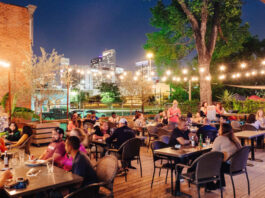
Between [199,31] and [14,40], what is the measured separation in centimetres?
1175

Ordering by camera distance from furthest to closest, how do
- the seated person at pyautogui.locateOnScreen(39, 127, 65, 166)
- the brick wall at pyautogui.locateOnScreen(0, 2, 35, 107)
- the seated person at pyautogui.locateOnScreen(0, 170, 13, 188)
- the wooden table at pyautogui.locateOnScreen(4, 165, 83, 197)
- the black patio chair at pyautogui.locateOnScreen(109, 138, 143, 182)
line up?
the brick wall at pyautogui.locateOnScreen(0, 2, 35, 107)
the black patio chair at pyautogui.locateOnScreen(109, 138, 143, 182)
the seated person at pyautogui.locateOnScreen(39, 127, 65, 166)
the seated person at pyautogui.locateOnScreen(0, 170, 13, 188)
the wooden table at pyautogui.locateOnScreen(4, 165, 83, 197)

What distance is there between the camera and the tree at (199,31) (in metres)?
16.5

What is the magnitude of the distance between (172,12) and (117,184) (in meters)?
16.3

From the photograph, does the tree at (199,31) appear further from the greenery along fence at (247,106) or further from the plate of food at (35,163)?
the plate of food at (35,163)

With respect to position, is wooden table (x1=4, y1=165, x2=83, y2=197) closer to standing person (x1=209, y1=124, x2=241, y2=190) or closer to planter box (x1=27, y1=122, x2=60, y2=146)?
standing person (x1=209, y1=124, x2=241, y2=190)

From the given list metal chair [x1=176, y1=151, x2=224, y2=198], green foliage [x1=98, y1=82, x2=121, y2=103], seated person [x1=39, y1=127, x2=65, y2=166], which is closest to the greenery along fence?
metal chair [x1=176, y1=151, x2=224, y2=198]

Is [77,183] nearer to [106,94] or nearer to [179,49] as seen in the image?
[179,49]

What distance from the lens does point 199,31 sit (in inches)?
654

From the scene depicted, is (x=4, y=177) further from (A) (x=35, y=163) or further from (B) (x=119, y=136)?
(B) (x=119, y=136)

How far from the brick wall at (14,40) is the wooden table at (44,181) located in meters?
10.6

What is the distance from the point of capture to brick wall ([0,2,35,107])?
13.4 m

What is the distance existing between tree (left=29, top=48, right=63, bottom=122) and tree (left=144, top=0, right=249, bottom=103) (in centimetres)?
920

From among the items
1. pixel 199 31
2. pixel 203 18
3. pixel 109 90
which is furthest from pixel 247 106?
pixel 109 90

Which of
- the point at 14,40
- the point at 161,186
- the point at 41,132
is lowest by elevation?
the point at 161,186
